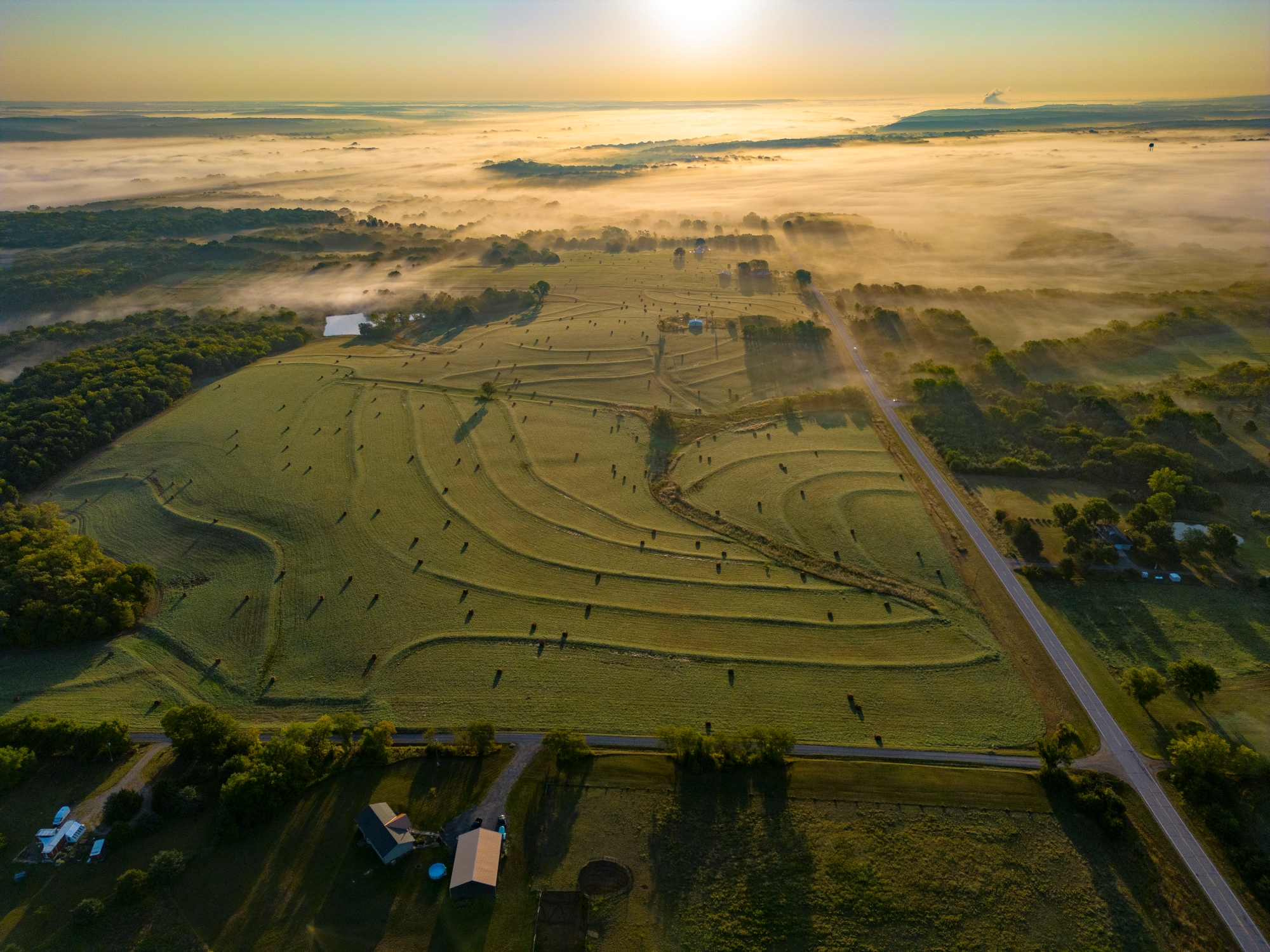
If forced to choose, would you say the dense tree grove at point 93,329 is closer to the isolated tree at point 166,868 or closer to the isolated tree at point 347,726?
the isolated tree at point 347,726

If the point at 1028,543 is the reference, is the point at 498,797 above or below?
below

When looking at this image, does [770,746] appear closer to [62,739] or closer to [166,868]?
[166,868]

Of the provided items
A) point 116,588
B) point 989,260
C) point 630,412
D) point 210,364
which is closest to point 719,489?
point 630,412

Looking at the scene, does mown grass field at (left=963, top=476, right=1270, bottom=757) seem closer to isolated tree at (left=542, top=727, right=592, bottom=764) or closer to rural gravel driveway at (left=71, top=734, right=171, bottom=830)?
isolated tree at (left=542, top=727, right=592, bottom=764)

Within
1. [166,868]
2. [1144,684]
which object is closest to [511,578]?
[166,868]

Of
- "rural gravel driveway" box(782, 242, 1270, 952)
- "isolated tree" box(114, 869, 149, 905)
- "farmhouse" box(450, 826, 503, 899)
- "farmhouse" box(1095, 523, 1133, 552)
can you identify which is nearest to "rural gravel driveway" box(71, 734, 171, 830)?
"isolated tree" box(114, 869, 149, 905)

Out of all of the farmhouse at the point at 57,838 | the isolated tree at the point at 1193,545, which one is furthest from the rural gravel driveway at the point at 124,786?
the isolated tree at the point at 1193,545
